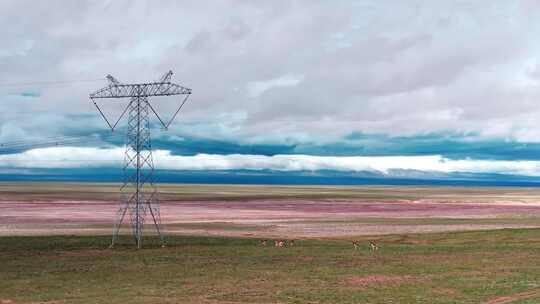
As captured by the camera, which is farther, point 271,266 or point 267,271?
point 271,266

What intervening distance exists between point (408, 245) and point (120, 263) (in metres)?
29.0

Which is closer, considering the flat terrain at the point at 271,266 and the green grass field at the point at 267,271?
the green grass field at the point at 267,271

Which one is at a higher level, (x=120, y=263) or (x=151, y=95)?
(x=151, y=95)

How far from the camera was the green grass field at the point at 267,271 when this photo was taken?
3778 centimetres

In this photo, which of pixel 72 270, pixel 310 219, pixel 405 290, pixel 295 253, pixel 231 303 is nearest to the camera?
pixel 231 303

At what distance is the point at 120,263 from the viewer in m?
54.1

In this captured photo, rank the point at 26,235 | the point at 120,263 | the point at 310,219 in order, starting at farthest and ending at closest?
1. the point at 310,219
2. the point at 26,235
3. the point at 120,263

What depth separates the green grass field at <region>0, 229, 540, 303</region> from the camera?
3778cm

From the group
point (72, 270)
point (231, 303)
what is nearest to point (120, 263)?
point (72, 270)

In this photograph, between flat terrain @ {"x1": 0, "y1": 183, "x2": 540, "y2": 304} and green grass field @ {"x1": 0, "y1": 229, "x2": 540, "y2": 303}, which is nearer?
green grass field @ {"x1": 0, "y1": 229, "x2": 540, "y2": 303}

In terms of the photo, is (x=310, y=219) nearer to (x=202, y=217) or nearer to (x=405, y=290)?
(x=202, y=217)

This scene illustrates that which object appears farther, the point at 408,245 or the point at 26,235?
the point at 26,235

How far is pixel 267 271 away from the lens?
48.8m

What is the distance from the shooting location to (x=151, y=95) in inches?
2603
